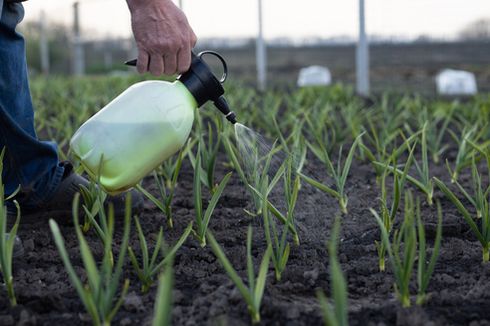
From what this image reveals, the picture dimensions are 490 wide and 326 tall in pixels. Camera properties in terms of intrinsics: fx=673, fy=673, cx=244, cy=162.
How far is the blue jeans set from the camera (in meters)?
1.89

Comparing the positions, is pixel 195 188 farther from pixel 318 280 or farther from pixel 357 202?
pixel 357 202

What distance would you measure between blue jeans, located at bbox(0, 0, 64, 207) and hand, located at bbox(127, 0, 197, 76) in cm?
49

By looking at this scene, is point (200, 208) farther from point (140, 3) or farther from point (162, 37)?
point (140, 3)

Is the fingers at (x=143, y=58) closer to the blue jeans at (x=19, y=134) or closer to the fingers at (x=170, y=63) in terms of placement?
the fingers at (x=170, y=63)

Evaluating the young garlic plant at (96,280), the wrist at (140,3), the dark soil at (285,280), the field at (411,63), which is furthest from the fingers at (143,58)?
the field at (411,63)

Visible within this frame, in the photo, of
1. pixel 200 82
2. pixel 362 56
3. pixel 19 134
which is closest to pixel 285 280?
pixel 200 82

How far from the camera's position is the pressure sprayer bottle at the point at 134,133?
1556 millimetres

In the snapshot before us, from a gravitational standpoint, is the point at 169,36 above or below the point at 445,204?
above

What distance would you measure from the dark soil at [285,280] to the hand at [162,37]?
0.43 m

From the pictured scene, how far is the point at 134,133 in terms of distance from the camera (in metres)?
1.56

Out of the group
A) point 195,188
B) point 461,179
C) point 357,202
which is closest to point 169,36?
point 195,188

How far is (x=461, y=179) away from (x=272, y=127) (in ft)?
3.44

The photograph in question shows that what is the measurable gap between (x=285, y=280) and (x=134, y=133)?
1.63ft

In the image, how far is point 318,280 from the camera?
137 centimetres
